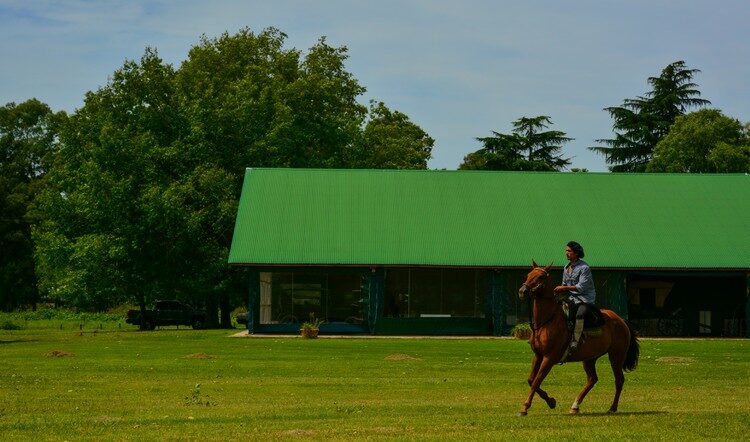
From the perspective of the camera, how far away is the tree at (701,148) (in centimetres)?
7262

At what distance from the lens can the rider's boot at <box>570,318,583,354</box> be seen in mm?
17094

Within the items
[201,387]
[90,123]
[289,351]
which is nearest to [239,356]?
[289,351]

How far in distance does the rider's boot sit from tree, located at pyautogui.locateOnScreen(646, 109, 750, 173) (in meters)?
58.3

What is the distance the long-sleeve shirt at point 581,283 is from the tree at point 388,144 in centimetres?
5150

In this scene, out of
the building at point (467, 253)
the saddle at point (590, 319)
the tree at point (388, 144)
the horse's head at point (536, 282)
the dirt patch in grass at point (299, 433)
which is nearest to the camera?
the dirt patch in grass at point (299, 433)

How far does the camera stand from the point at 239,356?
110 ft

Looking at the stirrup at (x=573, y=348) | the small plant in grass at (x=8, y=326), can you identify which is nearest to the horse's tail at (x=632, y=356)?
the stirrup at (x=573, y=348)

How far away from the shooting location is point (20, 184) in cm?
9012

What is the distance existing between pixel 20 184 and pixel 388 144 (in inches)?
1183

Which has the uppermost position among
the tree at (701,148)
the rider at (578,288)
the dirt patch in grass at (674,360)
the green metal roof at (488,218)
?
the tree at (701,148)

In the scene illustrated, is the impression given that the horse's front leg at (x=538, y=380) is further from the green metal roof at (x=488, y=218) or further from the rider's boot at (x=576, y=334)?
the green metal roof at (x=488, y=218)

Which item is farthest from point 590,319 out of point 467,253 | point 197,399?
point 467,253

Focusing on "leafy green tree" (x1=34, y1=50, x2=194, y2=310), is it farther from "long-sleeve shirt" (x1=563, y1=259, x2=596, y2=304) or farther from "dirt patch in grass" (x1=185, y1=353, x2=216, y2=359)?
"long-sleeve shirt" (x1=563, y1=259, x2=596, y2=304)

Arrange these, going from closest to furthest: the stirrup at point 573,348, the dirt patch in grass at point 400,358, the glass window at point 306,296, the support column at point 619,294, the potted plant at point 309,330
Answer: the stirrup at point 573,348, the dirt patch in grass at point 400,358, the potted plant at point 309,330, the support column at point 619,294, the glass window at point 306,296
